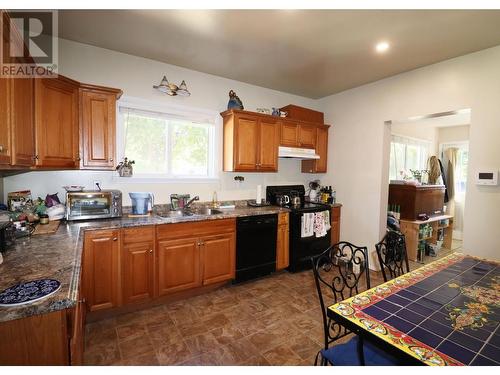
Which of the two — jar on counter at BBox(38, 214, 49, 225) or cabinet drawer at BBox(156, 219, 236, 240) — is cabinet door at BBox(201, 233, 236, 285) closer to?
cabinet drawer at BBox(156, 219, 236, 240)

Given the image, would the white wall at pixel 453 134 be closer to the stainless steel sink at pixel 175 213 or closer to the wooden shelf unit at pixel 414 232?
the wooden shelf unit at pixel 414 232

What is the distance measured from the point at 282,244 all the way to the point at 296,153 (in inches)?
53.9

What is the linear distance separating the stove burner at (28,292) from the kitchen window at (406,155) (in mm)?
5084

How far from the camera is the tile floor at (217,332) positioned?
1.82m

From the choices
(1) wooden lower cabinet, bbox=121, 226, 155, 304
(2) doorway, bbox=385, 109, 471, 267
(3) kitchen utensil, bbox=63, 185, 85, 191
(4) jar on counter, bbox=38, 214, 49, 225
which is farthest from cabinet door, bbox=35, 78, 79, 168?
(2) doorway, bbox=385, 109, 471, 267

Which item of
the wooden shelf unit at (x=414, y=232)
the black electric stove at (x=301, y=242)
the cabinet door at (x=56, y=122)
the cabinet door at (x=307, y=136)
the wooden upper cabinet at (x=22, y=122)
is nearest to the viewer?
the wooden upper cabinet at (x=22, y=122)

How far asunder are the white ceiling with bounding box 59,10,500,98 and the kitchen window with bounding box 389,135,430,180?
2251 mm

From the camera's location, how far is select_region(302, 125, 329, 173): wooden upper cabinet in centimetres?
404

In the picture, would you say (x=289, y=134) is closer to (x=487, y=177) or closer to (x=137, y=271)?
(x=487, y=177)

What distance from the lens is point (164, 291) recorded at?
2.49 m

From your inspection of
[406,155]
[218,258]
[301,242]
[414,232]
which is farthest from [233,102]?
[406,155]

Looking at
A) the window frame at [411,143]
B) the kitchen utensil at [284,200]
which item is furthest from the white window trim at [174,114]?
the window frame at [411,143]

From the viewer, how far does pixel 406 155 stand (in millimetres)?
5160
